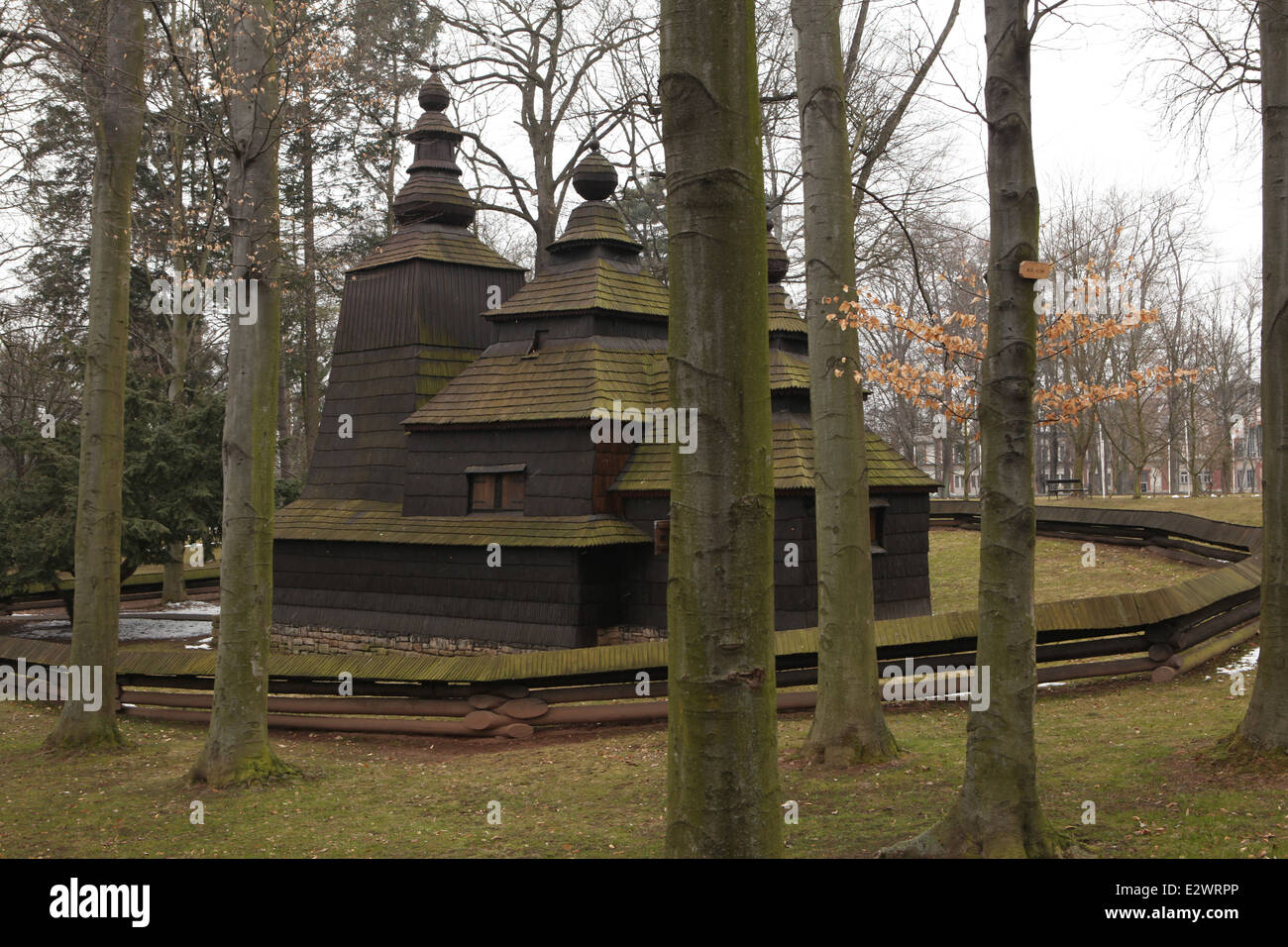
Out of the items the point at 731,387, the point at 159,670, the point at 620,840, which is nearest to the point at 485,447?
the point at 159,670

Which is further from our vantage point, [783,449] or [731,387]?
[783,449]

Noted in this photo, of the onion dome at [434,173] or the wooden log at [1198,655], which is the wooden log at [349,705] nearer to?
the wooden log at [1198,655]

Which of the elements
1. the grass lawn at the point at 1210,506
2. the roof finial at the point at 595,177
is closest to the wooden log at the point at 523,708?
the roof finial at the point at 595,177

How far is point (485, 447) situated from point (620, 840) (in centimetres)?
1613

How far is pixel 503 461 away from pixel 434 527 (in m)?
2.23

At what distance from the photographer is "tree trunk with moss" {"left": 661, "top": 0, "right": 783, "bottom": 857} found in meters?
4.69

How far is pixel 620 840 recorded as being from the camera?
306 inches

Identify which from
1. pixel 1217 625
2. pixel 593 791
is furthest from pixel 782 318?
pixel 593 791

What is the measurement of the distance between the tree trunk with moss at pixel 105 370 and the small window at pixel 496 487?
1083 cm

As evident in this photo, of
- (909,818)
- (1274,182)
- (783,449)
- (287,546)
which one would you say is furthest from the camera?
(287,546)

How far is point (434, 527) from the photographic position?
2341 centimetres

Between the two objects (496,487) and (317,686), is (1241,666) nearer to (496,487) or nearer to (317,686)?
(317,686)

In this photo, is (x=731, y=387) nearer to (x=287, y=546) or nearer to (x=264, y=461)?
(x=264, y=461)

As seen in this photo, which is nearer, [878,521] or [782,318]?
[878,521]
